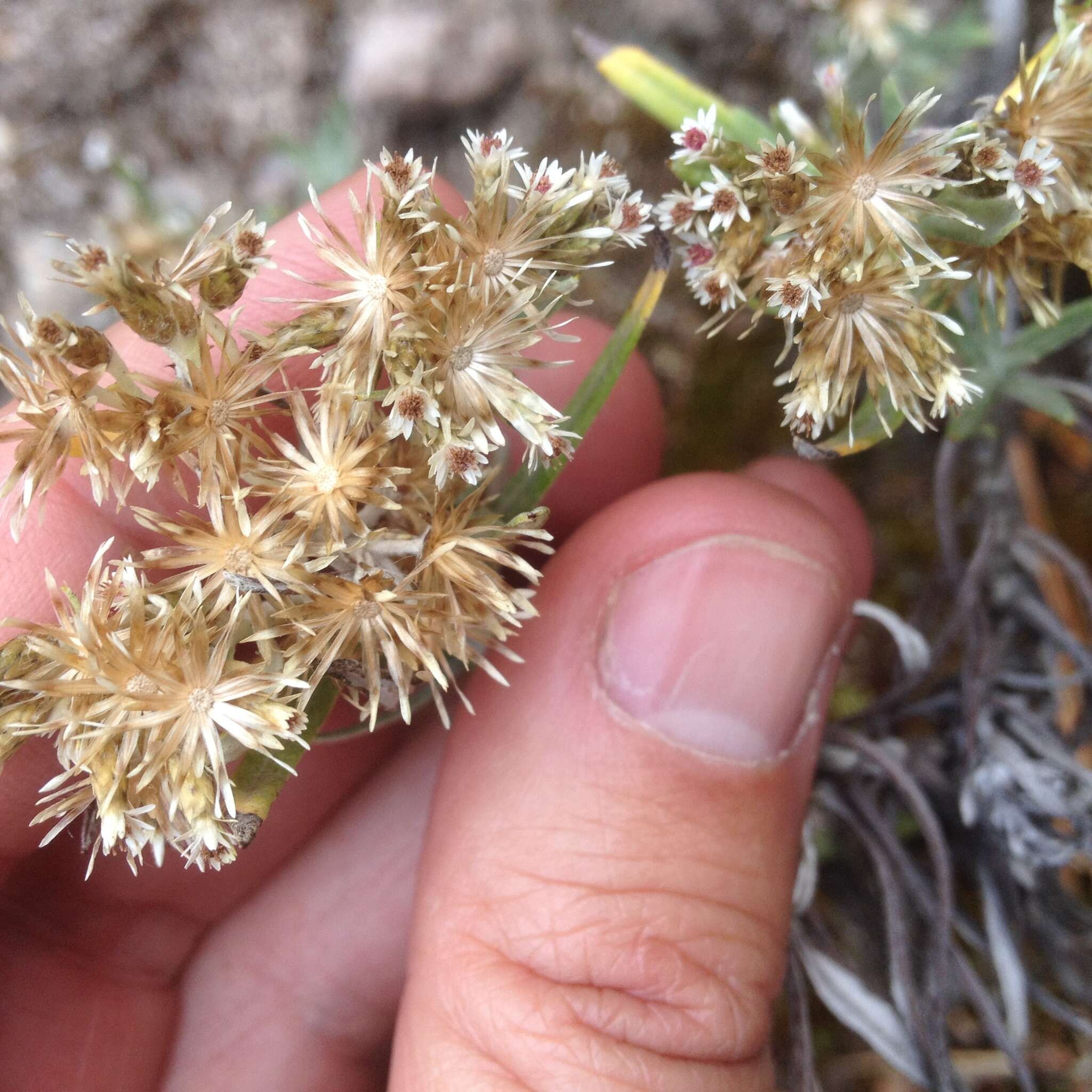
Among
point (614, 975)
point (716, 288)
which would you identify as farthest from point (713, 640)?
point (716, 288)

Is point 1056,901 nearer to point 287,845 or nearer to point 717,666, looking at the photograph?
point 717,666

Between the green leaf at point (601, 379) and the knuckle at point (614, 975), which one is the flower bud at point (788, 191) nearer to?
the green leaf at point (601, 379)

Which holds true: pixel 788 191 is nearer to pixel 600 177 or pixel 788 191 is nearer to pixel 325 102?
pixel 600 177

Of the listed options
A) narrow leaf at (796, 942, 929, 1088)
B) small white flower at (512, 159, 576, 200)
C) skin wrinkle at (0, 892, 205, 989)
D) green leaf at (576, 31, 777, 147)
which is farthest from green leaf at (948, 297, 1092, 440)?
skin wrinkle at (0, 892, 205, 989)

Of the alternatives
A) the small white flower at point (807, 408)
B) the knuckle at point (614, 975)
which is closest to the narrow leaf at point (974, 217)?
the small white flower at point (807, 408)

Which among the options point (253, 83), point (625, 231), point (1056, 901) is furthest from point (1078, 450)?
point (253, 83)
